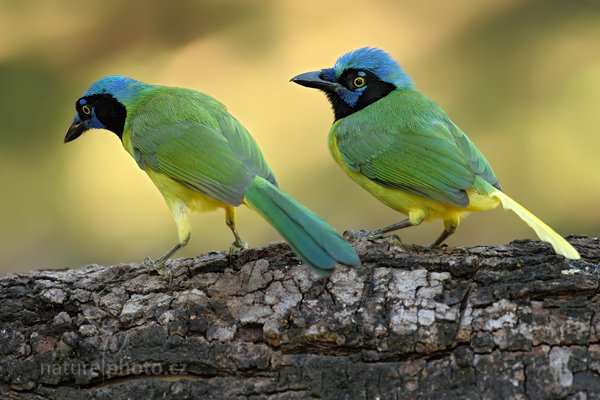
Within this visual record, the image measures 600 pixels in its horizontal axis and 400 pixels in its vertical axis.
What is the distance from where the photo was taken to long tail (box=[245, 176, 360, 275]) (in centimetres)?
380

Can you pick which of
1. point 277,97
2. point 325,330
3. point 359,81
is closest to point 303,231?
point 325,330

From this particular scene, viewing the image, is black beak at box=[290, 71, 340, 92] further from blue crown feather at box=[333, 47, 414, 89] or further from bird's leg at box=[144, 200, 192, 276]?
bird's leg at box=[144, 200, 192, 276]

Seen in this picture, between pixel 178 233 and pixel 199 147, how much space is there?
17.4 inches

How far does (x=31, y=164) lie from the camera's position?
7.26 m

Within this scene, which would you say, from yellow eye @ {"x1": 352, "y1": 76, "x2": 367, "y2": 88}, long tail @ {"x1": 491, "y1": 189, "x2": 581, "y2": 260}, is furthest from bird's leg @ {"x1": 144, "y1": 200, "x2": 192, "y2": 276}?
long tail @ {"x1": 491, "y1": 189, "x2": 581, "y2": 260}

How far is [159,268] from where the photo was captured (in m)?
4.48

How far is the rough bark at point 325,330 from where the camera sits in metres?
3.74

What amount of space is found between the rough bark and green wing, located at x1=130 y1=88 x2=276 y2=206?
1.34 feet

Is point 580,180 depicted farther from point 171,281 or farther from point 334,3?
point 171,281

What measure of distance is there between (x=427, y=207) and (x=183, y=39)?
3.57 meters

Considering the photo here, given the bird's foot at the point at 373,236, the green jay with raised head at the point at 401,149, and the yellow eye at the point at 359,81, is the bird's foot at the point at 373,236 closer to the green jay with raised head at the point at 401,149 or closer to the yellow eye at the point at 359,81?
the green jay with raised head at the point at 401,149

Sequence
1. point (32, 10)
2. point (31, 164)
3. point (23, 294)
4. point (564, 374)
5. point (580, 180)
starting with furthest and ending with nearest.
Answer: point (32, 10), point (31, 164), point (580, 180), point (23, 294), point (564, 374)

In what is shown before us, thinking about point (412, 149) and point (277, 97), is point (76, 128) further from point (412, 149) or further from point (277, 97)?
point (277, 97)

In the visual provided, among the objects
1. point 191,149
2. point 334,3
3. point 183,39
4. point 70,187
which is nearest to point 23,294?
point 191,149
